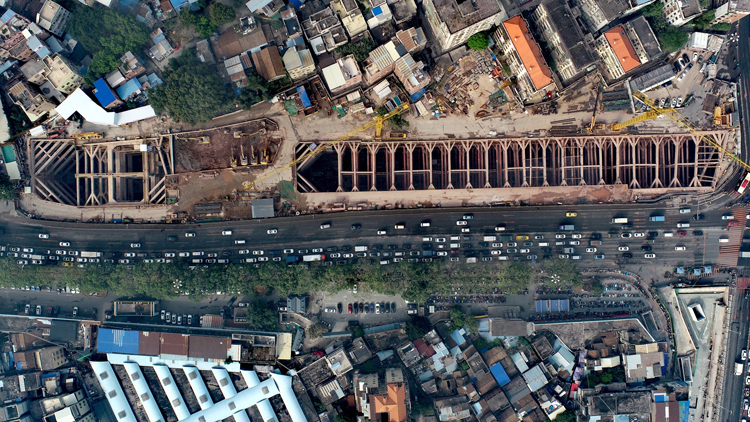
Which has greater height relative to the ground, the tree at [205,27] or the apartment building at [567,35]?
the tree at [205,27]

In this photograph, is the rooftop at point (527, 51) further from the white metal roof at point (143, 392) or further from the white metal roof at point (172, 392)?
the white metal roof at point (143, 392)

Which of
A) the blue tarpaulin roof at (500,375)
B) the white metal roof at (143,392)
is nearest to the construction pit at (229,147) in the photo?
the white metal roof at (143,392)

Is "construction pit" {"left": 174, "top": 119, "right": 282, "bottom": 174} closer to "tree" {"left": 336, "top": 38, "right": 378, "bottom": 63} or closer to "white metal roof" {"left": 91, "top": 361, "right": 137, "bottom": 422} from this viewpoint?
"tree" {"left": 336, "top": 38, "right": 378, "bottom": 63}

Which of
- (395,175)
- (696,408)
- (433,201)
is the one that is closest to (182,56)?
(395,175)

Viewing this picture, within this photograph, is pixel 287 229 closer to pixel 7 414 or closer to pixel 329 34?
pixel 329 34

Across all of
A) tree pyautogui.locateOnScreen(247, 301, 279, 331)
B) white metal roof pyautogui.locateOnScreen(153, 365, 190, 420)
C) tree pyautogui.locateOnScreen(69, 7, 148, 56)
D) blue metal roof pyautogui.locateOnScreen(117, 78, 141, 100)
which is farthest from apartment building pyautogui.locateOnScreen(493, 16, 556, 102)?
white metal roof pyautogui.locateOnScreen(153, 365, 190, 420)

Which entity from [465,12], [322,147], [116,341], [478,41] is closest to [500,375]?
[322,147]

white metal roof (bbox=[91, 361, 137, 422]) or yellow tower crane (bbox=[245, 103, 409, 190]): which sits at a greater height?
yellow tower crane (bbox=[245, 103, 409, 190])
